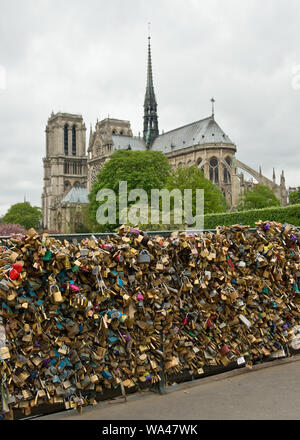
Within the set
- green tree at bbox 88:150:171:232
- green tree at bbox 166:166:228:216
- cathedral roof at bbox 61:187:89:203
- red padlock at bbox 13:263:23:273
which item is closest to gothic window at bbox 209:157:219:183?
green tree at bbox 88:150:171:232

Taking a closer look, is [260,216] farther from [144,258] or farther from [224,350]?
[144,258]

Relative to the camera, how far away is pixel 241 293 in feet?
20.9

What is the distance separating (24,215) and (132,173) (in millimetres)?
64057

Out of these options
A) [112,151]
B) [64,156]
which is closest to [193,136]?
[112,151]

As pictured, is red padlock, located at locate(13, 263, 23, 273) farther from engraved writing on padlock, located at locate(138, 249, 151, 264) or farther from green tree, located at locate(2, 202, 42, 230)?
green tree, located at locate(2, 202, 42, 230)

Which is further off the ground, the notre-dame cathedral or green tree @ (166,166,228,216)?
the notre-dame cathedral

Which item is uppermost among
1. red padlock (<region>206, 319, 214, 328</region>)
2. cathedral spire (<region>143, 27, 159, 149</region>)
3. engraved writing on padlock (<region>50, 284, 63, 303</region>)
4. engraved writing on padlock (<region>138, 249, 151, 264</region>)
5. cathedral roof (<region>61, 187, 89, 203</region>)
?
cathedral spire (<region>143, 27, 159, 149</region>)

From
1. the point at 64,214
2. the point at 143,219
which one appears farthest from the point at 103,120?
the point at 143,219

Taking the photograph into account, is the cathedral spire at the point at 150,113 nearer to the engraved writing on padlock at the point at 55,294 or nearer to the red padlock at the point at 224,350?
the red padlock at the point at 224,350

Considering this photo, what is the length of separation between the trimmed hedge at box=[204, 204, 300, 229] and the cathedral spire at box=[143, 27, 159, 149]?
7421cm

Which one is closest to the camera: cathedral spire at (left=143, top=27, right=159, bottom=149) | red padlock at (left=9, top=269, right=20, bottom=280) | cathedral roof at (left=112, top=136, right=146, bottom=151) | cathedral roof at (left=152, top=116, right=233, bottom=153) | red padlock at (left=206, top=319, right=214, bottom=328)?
red padlock at (left=9, top=269, right=20, bottom=280)

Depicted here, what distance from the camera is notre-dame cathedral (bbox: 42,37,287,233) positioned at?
8212 cm

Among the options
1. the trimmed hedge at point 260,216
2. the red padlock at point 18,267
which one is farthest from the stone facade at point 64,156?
the red padlock at point 18,267

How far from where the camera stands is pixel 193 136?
93.4 m
